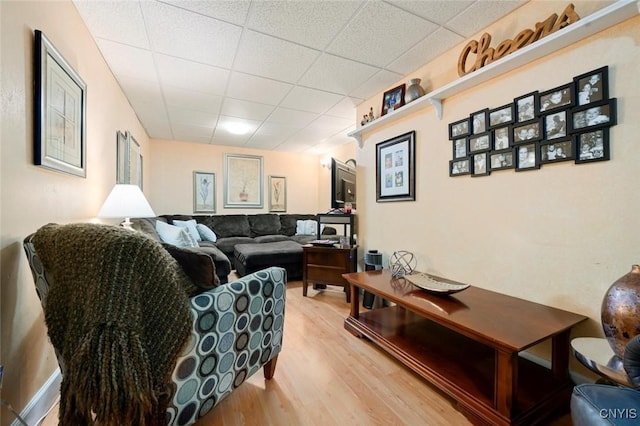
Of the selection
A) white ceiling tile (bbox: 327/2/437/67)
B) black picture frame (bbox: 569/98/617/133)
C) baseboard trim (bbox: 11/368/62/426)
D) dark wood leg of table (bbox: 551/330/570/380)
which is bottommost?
baseboard trim (bbox: 11/368/62/426)

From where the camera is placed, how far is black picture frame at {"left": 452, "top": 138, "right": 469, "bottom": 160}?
193 cm

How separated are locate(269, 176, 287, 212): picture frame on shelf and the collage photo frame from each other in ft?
13.1

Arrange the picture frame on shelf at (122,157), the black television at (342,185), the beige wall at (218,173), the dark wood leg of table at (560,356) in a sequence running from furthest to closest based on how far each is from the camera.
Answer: the beige wall at (218,173) < the black television at (342,185) < the picture frame on shelf at (122,157) < the dark wood leg of table at (560,356)

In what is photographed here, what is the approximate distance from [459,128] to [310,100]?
1653mm

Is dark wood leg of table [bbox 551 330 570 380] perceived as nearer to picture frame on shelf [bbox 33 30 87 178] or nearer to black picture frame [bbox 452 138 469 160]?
black picture frame [bbox 452 138 469 160]

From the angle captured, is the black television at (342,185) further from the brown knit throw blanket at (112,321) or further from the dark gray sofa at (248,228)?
the brown knit throw blanket at (112,321)

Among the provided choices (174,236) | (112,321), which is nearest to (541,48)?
(112,321)

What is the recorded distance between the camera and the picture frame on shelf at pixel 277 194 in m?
5.45

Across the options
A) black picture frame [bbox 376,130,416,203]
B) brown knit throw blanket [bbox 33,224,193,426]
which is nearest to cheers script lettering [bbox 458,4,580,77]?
black picture frame [bbox 376,130,416,203]

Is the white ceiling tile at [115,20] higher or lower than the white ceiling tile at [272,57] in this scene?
lower

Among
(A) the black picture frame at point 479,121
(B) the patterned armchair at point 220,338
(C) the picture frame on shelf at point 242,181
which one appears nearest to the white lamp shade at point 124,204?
(B) the patterned armchair at point 220,338

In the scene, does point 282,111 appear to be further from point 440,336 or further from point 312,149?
point 440,336

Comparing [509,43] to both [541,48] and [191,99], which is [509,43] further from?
[191,99]

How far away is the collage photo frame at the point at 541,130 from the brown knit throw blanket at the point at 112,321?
6.44 feet
